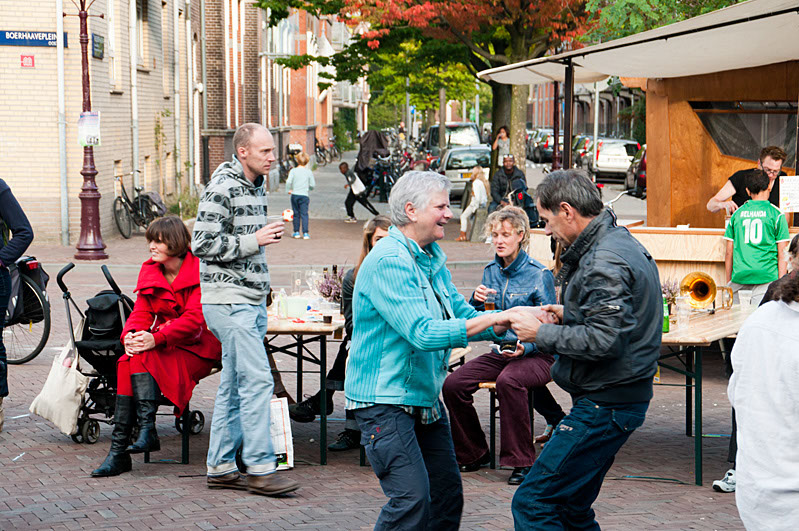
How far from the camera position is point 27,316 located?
9633 millimetres

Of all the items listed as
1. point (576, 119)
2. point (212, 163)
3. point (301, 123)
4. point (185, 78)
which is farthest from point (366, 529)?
point (576, 119)

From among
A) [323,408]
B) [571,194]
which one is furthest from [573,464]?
[323,408]

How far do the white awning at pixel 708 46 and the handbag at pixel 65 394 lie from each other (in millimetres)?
6160

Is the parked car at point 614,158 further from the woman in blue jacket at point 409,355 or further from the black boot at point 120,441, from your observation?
the woman in blue jacket at point 409,355

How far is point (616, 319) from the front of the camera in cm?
402

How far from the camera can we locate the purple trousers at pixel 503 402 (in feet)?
21.1

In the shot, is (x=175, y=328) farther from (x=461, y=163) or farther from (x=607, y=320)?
(x=461, y=163)

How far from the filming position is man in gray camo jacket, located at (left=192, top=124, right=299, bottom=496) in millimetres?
5961

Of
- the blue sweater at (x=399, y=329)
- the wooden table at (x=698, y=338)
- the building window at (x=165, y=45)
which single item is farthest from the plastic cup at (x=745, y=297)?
the building window at (x=165, y=45)

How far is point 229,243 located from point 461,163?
73.7ft

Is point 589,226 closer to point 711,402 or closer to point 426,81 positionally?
point 711,402

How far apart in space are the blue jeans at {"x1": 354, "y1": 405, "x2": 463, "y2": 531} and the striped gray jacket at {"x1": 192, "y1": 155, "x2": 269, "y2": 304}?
6.21 ft

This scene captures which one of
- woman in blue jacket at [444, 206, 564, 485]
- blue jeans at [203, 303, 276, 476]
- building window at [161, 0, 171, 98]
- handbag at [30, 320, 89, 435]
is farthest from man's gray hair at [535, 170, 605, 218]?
building window at [161, 0, 171, 98]

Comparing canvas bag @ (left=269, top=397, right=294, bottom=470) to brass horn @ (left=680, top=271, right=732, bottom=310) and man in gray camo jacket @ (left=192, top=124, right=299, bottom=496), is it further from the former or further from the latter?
brass horn @ (left=680, top=271, right=732, bottom=310)
